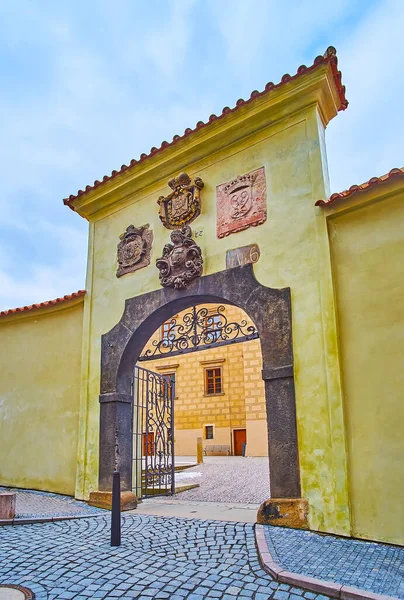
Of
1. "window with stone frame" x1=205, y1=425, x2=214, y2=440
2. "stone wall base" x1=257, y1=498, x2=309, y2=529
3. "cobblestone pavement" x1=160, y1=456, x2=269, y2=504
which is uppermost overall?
"window with stone frame" x1=205, y1=425, x2=214, y2=440

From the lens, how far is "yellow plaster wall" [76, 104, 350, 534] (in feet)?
17.4

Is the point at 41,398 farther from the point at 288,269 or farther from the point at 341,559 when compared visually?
the point at 341,559

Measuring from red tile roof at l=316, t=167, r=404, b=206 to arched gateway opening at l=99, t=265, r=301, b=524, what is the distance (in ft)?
4.23

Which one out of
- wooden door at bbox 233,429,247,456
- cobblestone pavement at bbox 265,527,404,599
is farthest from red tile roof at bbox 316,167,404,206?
wooden door at bbox 233,429,247,456

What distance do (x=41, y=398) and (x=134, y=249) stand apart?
3.69 meters

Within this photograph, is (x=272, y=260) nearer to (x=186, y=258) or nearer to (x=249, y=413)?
(x=186, y=258)

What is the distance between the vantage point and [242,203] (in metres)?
6.95

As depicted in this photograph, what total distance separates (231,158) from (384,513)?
5528 millimetres

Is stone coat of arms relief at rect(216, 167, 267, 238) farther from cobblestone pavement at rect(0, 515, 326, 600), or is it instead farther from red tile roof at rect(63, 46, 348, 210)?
cobblestone pavement at rect(0, 515, 326, 600)

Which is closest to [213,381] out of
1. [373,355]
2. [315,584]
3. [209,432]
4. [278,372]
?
[209,432]

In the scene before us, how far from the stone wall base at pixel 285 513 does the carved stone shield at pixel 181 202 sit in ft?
14.9

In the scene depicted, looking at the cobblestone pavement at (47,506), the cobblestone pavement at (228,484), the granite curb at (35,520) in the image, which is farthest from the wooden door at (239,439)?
the granite curb at (35,520)

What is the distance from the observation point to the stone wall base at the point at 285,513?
5.22 meters

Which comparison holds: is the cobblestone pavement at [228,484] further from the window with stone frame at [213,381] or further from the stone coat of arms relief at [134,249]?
the window with stone frame at [213,381]
